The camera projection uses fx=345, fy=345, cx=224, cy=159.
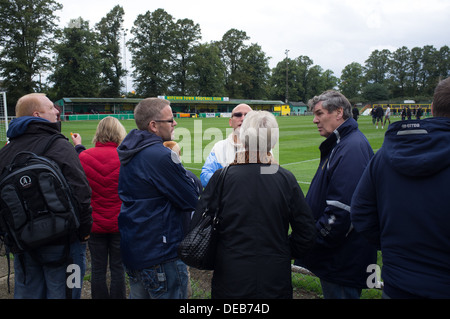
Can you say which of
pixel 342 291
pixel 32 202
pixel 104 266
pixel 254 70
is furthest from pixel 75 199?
pixel 254 70

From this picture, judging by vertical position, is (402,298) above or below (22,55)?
below

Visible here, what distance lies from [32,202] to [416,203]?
8.18 ft

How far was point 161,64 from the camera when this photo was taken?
75.8m

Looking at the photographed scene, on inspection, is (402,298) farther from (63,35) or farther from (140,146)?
(63,35)

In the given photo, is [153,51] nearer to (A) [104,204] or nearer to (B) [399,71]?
(A) [104,204]

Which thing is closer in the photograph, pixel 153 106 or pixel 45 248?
pixel 45 248

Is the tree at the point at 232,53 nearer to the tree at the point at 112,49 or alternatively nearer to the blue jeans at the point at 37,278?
the tree at the point at 112,49

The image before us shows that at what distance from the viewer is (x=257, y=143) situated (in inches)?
87.1

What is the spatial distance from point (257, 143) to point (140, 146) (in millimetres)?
988

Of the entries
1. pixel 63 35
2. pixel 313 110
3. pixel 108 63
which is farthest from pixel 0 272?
pixel 108 63

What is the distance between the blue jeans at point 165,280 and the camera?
8.51ft

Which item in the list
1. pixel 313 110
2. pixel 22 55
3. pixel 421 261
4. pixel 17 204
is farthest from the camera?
pixel 22 55

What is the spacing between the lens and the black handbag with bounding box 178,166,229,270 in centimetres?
216

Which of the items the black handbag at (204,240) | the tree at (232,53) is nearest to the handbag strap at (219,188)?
the black handbag at (204,240)
